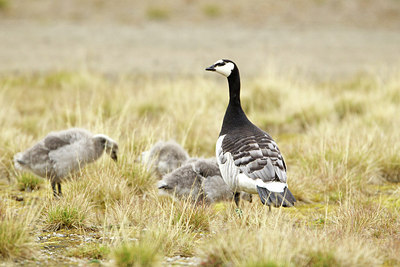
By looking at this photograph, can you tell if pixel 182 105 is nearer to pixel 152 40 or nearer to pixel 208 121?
pixel 208 121

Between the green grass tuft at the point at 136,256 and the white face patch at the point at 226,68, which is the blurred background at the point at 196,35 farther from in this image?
the green grass tuft at the point at 136,256

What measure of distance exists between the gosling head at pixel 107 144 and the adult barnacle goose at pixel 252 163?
1.75m

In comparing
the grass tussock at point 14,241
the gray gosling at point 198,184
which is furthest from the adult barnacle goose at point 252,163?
the grass tussock at point 14,241

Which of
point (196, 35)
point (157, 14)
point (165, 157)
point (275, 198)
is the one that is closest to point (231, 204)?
point (275, 198)

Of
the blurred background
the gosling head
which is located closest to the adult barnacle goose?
the gosling head

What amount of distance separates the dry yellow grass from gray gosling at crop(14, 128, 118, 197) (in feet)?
0.59

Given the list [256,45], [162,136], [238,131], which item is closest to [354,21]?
[256,45]

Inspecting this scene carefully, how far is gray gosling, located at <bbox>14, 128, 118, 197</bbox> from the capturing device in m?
6.55

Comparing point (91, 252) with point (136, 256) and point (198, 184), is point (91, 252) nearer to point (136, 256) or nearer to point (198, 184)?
point (136, 256)

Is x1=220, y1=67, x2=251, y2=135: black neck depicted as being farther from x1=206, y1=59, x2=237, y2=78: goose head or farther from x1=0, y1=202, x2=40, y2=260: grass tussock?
x1=0, y1=202, x2=40, y2=260: grass tussock

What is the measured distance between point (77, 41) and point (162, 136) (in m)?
14.2

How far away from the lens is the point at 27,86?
1401cm

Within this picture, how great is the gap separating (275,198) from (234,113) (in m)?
1.43

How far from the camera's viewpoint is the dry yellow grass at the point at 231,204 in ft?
14.1
